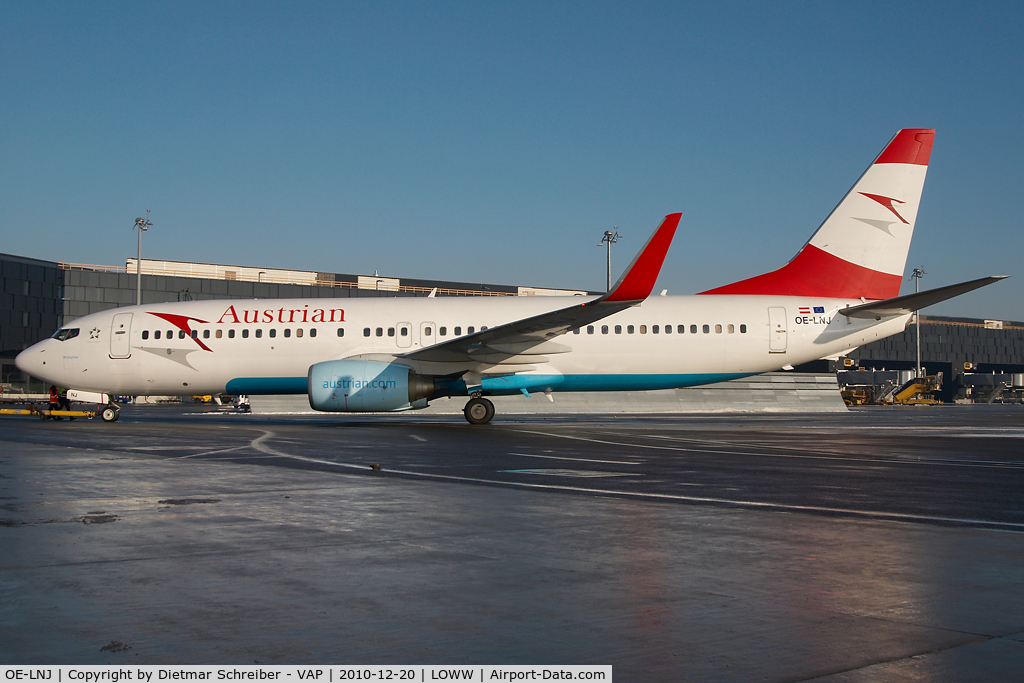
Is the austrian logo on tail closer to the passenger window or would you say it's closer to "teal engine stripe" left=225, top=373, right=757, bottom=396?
"teal engine stripe" left=225, top=373, right=757, bottom=396

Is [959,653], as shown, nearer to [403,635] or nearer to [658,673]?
[658,673]

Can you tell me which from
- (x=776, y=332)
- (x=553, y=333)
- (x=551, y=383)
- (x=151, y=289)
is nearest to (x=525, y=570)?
(x=553, y=333)

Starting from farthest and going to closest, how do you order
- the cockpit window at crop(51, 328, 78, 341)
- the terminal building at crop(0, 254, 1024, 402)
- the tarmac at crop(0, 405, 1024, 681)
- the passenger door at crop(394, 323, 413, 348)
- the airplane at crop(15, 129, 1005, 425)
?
the terminal building at crop(0, 254, 1024, 402) → the cockpit window at crop(51, 328, 78, 341) → the passenger door at crop(394, 323, 413, 348) → the airplane at crop(15, 129, 1005, 425) → the tarmac at crop(0, 405, 1024, 681)

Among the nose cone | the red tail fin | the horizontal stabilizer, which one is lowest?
the nose cone

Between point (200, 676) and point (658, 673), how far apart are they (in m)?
1.62

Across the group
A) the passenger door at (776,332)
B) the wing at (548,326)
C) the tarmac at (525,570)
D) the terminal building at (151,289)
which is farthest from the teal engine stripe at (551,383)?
the terminal building at (151,289)

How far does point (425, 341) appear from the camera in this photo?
78.4 ft

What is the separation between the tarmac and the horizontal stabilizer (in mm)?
10162

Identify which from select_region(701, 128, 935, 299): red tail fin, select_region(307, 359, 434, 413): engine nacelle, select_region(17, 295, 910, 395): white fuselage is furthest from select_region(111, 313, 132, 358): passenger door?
select_region(701, 128, 935, 299): red tail fin

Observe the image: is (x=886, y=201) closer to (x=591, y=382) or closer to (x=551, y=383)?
Result: (x=591, y=382)

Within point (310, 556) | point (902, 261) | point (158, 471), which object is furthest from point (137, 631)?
point (902, 261)

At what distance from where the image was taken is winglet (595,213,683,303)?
19.4 meters

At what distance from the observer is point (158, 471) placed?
996cm

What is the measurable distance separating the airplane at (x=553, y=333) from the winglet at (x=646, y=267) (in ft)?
10.4
